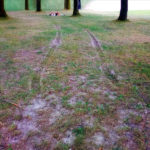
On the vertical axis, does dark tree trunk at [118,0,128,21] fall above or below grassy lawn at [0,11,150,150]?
above

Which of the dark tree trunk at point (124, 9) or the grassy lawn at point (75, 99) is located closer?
the grassy lawn at point (75, 99)

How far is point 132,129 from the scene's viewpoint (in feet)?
8.28

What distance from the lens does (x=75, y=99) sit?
10.5 ft

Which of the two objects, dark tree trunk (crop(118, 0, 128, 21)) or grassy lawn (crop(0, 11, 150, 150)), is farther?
dark tree trunk (crop(118, 0, 128, 21))

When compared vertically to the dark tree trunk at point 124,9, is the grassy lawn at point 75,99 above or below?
below

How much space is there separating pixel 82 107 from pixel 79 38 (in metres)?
4.51

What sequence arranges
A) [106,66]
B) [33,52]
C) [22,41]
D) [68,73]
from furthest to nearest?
[22,41] → [33,52] → [106,66] → [68,73]

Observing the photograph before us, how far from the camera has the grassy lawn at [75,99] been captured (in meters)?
2.38

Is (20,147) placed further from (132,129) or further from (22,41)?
(22,41)

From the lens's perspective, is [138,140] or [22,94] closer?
[138,140]

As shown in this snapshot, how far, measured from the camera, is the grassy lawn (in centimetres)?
238

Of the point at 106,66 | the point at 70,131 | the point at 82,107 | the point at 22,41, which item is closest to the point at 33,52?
the point at 22,41

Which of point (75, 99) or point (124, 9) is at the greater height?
point (124, 9)

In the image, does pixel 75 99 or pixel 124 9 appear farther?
pixel 124 9
